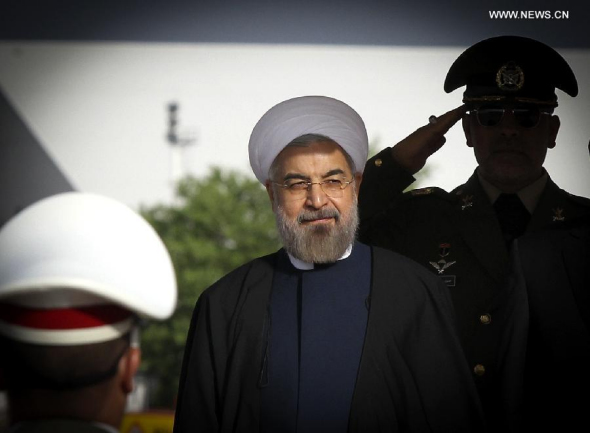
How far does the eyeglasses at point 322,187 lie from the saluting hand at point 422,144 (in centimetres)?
34

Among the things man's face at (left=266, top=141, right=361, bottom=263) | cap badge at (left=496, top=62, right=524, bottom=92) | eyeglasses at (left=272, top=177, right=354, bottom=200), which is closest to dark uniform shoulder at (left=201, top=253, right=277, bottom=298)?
man's face at (left=266, top=141, right=361, bottom=263)

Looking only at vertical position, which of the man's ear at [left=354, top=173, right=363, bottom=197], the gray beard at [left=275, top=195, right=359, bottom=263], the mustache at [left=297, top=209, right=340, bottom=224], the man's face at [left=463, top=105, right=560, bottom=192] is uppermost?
the man's face at [left=463, top=105, right=560, bottom=192]

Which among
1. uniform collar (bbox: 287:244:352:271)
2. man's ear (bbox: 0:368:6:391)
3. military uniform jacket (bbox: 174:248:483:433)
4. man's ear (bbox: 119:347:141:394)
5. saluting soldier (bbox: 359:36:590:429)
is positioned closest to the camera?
man's ear (bbox: 119:347:141:394)

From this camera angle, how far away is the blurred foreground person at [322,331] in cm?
309

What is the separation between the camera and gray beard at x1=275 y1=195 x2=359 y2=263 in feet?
10.3

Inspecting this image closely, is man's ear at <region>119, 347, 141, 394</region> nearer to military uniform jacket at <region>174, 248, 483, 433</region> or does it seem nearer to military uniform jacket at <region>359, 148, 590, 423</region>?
military uniform jacket at <region>174, 248, 483, 433</region>

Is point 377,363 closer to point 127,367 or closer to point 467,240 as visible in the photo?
point 467,240

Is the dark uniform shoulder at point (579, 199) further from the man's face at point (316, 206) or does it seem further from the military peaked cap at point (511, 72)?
the man's face at point (316, 206)

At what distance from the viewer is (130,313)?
226 centimetres

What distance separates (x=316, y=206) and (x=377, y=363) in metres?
0.58

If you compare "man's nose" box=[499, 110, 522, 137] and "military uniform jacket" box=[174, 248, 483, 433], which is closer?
"military uniform jacket" box=[174, 248, 483, 433]

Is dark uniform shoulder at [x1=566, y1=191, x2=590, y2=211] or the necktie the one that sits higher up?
dark uniform shoulder at [x1=566, y1=191, x2=590, y2=211]

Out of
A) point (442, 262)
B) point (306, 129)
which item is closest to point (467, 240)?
point (442, 262)

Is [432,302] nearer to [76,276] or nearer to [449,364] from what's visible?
[449,364]
